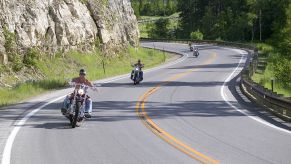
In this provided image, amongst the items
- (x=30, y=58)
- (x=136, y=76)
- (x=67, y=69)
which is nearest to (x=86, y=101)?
(x=136, y=76)

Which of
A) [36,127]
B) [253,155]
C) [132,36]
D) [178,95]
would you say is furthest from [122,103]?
[132,36]

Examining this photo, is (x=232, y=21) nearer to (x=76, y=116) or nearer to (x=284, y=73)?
(x=284, y=73)

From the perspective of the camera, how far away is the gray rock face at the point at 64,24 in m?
33.8

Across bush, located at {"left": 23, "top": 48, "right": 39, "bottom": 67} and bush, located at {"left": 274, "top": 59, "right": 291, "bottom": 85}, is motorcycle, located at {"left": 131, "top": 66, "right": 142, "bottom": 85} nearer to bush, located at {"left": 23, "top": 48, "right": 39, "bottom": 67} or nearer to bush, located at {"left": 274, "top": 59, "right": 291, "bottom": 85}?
bush, located at {"left": 23, "top": 48, "right": 39, "bottom": 67}

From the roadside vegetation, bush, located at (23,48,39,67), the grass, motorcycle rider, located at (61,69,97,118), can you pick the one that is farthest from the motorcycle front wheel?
the roadside vegetation

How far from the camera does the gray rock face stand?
33.8 metres

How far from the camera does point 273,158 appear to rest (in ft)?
32.8

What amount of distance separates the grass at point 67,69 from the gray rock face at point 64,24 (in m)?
0.98

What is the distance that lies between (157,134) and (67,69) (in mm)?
25422

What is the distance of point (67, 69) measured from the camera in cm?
3750

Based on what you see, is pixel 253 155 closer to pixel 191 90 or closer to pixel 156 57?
pixel 191 90

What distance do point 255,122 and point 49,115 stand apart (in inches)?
259

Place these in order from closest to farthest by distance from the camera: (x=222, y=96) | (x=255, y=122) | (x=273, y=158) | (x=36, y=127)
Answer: (x=273, y=158) < (x=36, y=127) < (x=255, y=122) < (x=222, y=96)

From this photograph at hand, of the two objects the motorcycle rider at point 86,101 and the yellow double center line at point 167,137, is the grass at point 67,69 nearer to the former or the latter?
the yellow double center line at point 167,137
